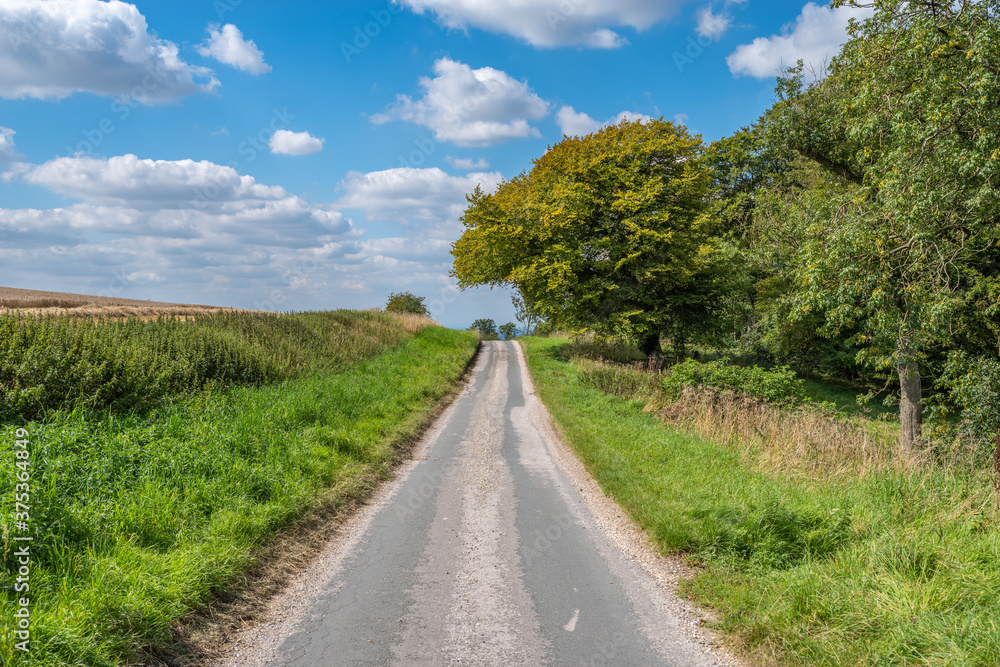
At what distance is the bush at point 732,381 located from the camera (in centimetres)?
1430

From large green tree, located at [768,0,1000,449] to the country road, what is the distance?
8383mm

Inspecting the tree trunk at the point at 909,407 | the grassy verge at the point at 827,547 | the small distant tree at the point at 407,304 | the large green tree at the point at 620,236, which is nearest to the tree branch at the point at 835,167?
the large green tree at the point at 620,236

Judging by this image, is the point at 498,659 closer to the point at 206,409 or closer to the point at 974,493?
the point at 974,493

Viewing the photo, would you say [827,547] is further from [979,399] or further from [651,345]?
[651,345]

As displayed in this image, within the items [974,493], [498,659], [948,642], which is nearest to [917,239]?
[974,493]

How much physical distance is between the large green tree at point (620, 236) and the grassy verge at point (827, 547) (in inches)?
577

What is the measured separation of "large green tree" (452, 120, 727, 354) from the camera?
22.5 m

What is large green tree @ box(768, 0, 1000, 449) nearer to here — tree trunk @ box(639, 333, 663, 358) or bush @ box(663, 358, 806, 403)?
bush @ box(663, 358, 806, 403)

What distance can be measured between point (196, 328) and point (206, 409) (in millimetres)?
4895

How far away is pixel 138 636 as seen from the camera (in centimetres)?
394

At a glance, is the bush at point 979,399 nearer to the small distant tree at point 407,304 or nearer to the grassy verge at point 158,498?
the grassy verge at point 158,498

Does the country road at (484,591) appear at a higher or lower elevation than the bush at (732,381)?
lower

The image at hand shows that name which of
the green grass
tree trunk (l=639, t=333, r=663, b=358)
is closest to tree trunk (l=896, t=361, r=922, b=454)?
the green grass

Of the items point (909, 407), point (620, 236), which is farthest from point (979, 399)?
point (620, 236)
